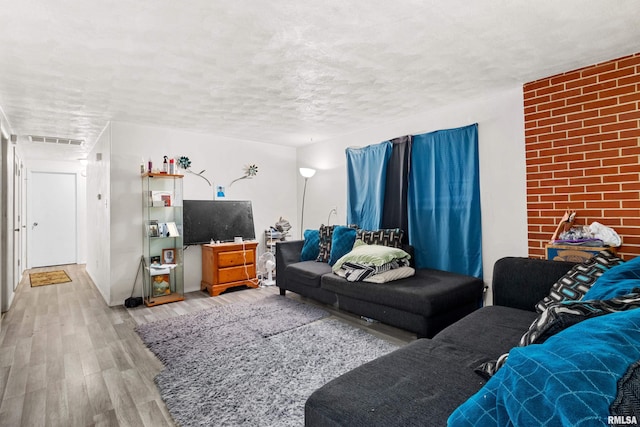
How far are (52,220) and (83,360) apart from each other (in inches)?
237

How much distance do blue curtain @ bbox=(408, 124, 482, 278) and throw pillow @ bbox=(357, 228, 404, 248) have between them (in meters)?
0.29

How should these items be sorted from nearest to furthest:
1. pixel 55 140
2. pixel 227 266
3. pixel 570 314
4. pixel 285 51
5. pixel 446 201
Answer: pixel 570 314 → pixel 285 51 → pixel 446 201 → pixel 227 266 → pixel 55 140

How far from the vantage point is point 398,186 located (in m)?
4.28

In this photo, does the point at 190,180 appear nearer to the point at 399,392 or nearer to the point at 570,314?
the point at 399,392

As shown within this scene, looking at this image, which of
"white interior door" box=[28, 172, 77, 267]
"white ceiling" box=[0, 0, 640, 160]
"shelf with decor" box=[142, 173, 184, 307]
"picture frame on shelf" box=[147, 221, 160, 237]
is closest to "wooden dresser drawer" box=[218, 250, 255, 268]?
"shelf with decor" box=[142, 173, 184, 307]

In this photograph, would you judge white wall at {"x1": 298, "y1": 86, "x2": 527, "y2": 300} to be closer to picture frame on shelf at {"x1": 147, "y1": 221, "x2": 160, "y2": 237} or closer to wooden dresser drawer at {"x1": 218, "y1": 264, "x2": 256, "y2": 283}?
wooden dresser drawer at {"x1": 218, "y1": 264, "x2": 256, "y2": 283}

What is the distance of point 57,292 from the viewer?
489 centimetres

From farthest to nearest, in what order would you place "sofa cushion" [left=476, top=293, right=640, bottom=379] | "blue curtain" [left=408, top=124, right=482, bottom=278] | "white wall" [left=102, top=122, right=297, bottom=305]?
"white wall" [left=102, top=122, right=297, bottom=305] → "blue curtain" [left=408, top=124, right=482, bottom=278] → "sofa cushion" [left=476, top=293, right=640, bottom=379]

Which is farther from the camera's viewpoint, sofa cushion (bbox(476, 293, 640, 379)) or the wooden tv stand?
the wooden tv stand

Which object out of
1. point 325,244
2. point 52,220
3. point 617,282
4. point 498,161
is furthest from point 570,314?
point 52,220

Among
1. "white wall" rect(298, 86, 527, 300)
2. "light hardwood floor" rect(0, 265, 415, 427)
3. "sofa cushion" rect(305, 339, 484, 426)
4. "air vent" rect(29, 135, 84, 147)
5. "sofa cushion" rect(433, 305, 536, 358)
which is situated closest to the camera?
"sofa cushion" rect(305, 339, 484, 426)

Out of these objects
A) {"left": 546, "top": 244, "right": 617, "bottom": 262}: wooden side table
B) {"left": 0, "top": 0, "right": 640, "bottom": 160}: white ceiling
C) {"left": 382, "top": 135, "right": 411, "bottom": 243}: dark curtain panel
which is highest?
{"left": 0, "top": 0, "right": 640, "bottom": 160}: white ceiling

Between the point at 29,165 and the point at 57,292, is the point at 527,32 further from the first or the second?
the point at 29,165

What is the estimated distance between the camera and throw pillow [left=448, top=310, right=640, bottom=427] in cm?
63
